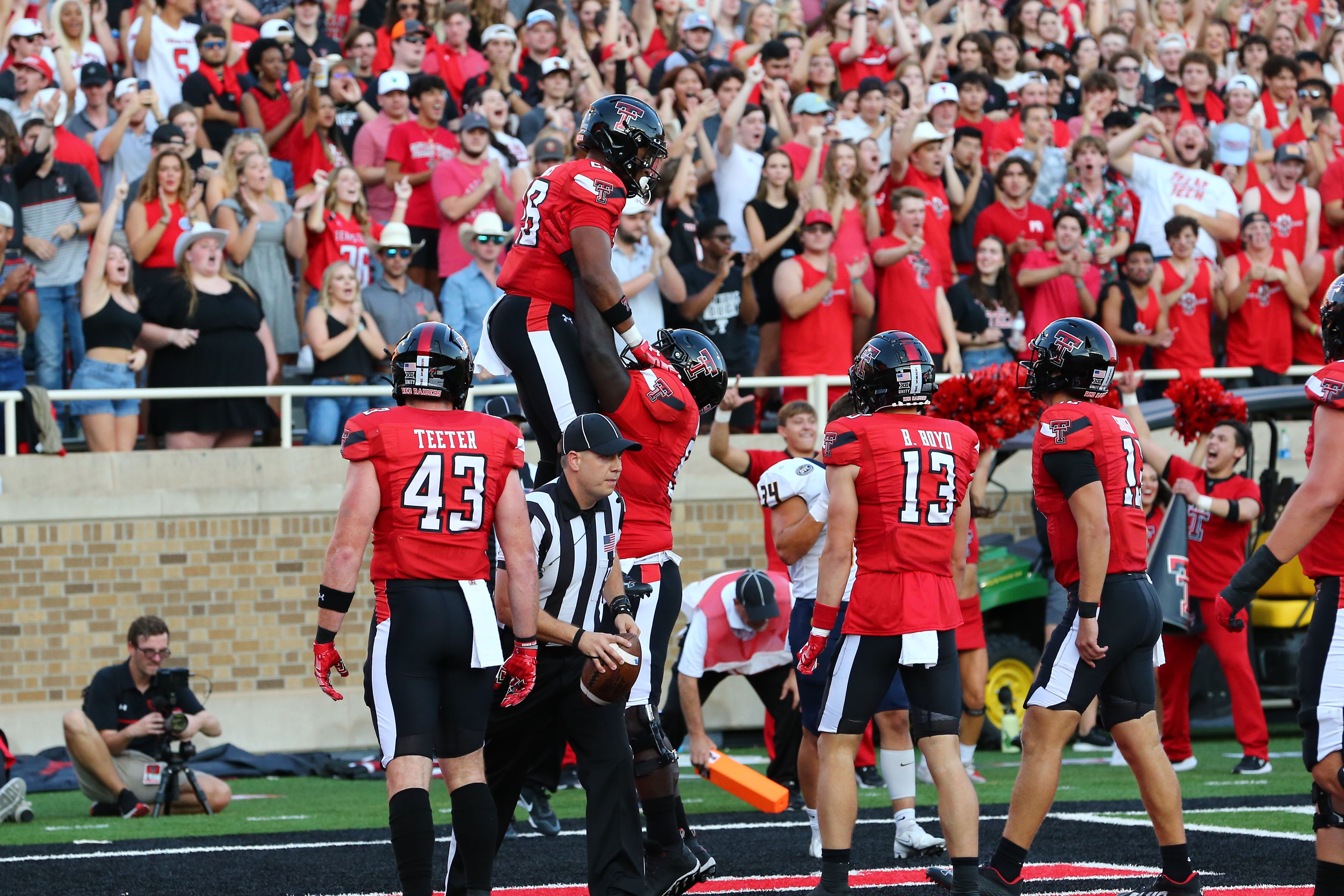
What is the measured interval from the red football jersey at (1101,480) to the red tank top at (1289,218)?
984cm

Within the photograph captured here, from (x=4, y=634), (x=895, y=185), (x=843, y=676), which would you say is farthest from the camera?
(x=895, y=185)

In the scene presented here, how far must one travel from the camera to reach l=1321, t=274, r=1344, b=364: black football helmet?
634 cm

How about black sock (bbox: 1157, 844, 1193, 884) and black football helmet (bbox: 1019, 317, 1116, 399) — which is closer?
black sock (bbox: 1157, 844, 1193, 884)

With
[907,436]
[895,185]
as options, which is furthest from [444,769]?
[895,185]

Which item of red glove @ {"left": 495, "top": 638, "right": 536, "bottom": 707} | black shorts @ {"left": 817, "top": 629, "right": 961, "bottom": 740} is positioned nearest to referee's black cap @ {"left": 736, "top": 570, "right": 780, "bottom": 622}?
black shorts @ {"left": 817, "top": 629, "right": 961, "bottom": 740}

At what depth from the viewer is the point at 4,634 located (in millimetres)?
13031

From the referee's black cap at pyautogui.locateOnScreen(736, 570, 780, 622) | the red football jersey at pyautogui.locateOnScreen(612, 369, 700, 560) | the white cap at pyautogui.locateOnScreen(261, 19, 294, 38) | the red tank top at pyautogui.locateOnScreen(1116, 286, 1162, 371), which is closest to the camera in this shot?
the red football jersey at pyautogui.locateOnScreen(612, 369, 700, 560)

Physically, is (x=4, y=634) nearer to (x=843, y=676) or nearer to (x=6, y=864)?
(x=6, y=864)

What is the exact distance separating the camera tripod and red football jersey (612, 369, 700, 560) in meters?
4.13

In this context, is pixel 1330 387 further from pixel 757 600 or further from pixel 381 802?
pixel 381 802

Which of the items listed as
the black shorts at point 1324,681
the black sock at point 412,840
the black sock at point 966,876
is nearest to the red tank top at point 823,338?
the black sock at point 966,876

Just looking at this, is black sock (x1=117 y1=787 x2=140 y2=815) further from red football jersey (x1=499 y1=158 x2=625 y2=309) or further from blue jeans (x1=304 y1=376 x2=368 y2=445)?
red football jersey (x1=499 y1=158 x2=625 y2=309)

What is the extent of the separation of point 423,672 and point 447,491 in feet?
2.09

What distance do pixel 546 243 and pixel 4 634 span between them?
23.7 ft
